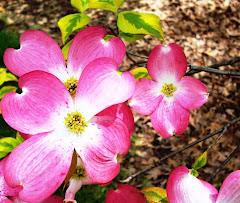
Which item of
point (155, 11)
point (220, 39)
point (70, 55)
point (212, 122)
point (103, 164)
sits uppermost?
point (70, 55)

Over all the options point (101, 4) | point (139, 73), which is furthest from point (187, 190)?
point (101, 4)

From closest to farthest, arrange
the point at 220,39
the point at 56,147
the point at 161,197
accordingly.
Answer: the point at 56,147 < the point at 161,197 < the point at 220,39

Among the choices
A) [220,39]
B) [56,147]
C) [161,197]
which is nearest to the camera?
[56,147]

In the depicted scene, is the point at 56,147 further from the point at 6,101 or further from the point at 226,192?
the point at 226,192

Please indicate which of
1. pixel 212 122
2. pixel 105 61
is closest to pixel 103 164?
pixel 105 61

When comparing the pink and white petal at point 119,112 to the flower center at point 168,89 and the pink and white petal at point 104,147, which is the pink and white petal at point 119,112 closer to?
the pink and white petal at point 104,147

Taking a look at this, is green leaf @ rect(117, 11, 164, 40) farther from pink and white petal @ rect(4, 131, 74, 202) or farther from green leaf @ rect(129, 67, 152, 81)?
pink and white petal @ rect(4, 131, 74, 202)

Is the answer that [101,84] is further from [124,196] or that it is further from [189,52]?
[189,52]
